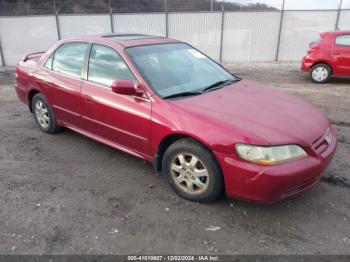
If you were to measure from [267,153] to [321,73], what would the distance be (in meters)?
7.49

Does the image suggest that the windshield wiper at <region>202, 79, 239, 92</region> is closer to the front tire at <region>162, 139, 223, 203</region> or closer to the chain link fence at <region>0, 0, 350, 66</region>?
the front tire at <region>162, 139, 223, 203</region>

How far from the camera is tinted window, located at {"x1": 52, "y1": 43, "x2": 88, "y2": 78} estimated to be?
427cm

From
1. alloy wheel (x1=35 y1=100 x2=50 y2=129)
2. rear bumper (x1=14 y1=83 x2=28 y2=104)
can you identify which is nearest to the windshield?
alloy wheel (x1=35 y1=100 x2=50 y2=129)

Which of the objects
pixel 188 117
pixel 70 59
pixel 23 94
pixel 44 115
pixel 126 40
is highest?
pixel 126 40

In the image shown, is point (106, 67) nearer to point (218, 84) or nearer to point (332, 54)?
point (218, 84)

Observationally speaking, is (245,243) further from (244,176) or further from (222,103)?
(222,103)

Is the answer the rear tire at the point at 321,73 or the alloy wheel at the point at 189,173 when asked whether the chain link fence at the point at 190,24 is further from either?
the alloy wheel at the point at 189,173

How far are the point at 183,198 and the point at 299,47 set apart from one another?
40.5 ft

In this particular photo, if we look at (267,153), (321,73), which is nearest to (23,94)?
(267,153)

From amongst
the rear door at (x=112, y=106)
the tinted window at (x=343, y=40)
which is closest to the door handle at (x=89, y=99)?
the rear door at (x=112, y=106)

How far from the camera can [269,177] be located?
272cm

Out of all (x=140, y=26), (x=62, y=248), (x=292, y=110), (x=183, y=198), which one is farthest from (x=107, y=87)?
(x=140, y=26)

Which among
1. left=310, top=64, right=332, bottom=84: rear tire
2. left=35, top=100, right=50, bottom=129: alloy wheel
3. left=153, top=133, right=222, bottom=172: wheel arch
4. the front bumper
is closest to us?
the front bumper

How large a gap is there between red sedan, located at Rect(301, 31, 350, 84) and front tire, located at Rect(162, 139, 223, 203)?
24.2 ft
